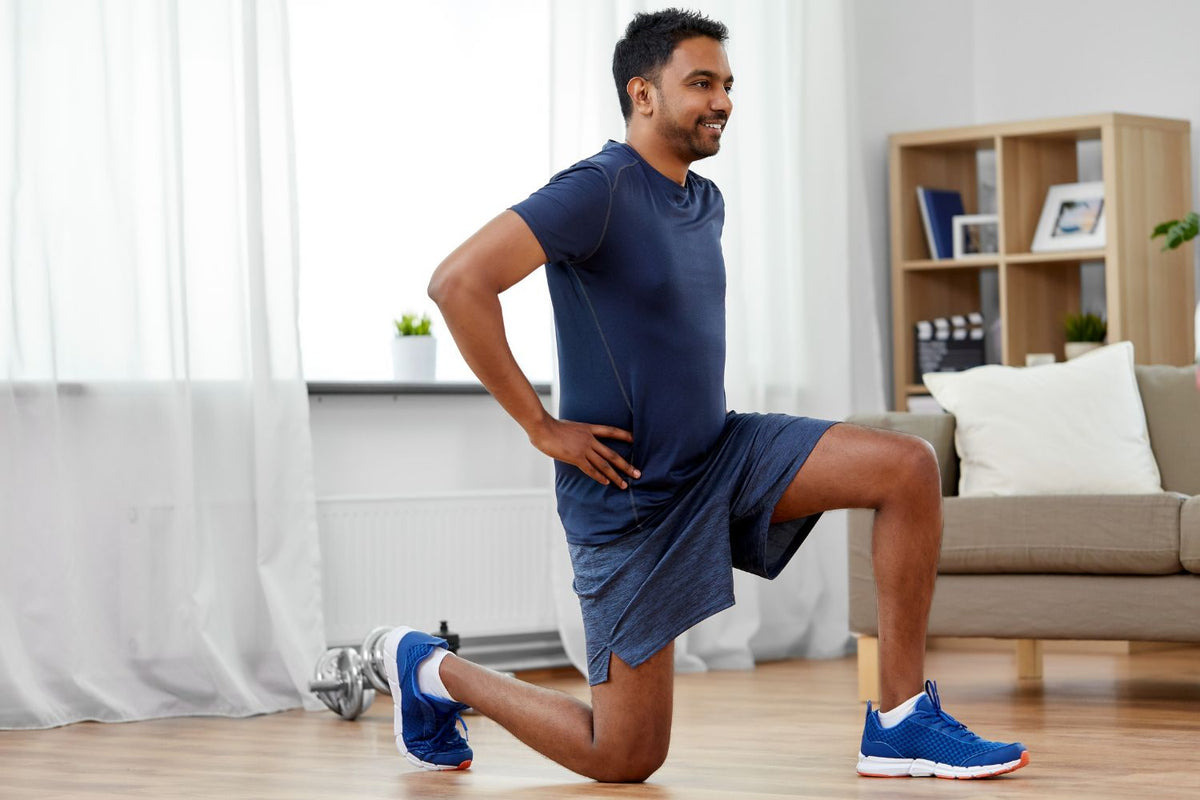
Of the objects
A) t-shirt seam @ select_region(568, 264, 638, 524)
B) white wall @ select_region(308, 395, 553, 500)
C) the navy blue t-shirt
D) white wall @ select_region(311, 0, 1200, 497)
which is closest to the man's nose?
the navy blue t-shirt

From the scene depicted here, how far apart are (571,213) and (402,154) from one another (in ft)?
7.88

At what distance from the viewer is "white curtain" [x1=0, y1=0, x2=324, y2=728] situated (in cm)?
354

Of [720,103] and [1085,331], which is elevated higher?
[720,103]

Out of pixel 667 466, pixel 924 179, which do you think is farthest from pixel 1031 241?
pixel 667 466

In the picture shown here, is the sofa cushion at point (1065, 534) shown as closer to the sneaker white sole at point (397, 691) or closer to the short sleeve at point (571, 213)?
the sneaker white sole at point (397, 691)

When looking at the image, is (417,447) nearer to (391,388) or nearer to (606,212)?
(391,388)

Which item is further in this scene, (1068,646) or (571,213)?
(1068,646)

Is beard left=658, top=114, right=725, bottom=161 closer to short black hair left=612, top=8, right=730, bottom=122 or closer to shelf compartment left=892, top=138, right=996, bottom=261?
short black hair left=612, top=8, right=730, bottom=122

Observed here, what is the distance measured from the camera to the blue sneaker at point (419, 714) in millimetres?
2643

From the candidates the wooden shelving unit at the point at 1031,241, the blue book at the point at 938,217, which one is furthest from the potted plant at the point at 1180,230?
the blue book at the point at 938,217

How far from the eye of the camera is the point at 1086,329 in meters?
5.05

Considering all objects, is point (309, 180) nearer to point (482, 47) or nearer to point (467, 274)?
point (482, 47)

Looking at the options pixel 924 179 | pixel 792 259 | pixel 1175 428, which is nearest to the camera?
pixel 1175 428

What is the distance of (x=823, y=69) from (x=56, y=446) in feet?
8.44
